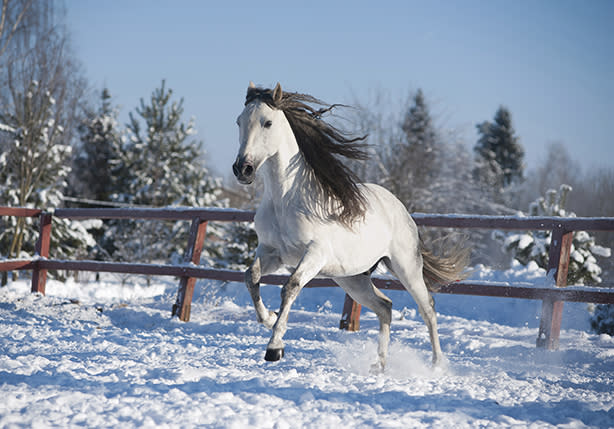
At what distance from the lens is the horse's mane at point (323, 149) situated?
3.11 metres

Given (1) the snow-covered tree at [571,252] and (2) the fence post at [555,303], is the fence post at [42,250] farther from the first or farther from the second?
(1) the snow-covered tree at [571,252]

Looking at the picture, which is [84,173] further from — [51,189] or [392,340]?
[392,340]

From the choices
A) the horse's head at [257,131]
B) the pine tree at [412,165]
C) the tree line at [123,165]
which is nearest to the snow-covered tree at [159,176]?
the tree line at [123,165]

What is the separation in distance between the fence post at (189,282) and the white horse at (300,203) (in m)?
2.57

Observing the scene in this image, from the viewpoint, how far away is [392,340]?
4.57 m

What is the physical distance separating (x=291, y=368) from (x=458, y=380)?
108 cm

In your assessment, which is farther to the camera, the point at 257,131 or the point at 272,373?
the point at 272,373

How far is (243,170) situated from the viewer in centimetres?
268

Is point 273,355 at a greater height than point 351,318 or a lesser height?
greater

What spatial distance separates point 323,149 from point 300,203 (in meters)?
0.44

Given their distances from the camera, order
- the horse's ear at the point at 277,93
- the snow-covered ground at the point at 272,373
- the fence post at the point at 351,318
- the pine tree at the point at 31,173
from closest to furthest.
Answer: the snow-covered ground at the point at 272,373 < the horse's ear at the point at 277,93 < the fence post at the point at 351,318 < the pine tree at the point at 31,173

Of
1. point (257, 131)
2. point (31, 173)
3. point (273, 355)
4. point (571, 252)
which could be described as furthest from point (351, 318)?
point (31, 173)

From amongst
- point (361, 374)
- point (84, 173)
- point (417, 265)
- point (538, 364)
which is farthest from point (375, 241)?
point (84, 173)

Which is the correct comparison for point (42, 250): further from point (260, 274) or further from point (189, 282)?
point (260, 274)
